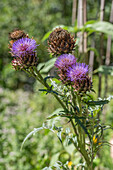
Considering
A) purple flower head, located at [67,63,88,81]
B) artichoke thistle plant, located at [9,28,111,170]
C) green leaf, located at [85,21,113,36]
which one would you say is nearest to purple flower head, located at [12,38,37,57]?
artichoke thistle plant, located at [9,28,111,170]

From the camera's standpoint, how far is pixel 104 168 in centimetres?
152

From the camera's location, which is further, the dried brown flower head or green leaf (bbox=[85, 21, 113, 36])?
green leaf (bbox=[85, 21, 113, 36])

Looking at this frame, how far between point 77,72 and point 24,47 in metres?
0.15

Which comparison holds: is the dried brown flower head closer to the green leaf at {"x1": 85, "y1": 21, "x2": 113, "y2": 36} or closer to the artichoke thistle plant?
the artichoke thistle plant

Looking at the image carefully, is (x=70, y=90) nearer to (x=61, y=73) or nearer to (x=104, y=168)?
(x=61, y=73)

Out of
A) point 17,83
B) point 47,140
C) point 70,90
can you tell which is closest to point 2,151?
point 47,140

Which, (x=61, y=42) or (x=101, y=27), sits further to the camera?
(x=101, y=27)

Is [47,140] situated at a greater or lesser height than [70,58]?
lesser

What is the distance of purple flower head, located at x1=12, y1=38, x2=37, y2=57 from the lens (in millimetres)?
503

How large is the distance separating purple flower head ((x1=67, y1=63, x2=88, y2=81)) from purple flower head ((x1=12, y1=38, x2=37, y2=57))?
0.37 ft

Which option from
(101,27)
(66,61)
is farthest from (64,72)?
(101,27)

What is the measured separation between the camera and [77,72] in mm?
469

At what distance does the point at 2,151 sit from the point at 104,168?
30.2 inches

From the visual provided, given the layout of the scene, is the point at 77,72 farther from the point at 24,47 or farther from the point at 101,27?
the point at 101,27
